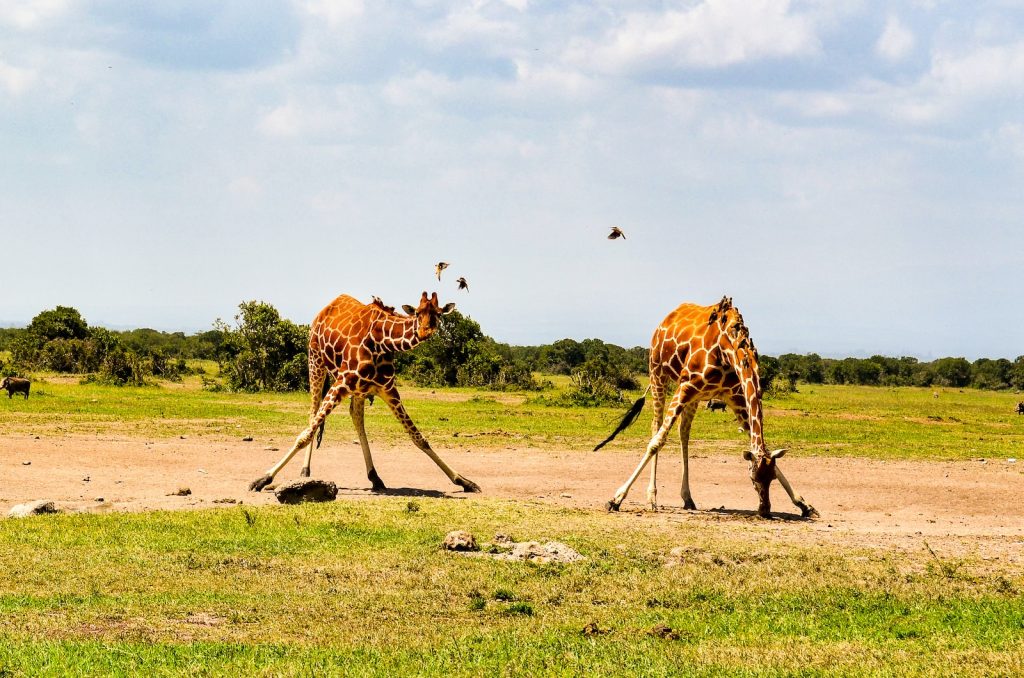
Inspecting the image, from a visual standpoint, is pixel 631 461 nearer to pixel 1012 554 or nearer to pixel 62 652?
pixel 1012 554

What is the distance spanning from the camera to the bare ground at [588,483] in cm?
1497

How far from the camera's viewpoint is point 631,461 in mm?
A: 22875

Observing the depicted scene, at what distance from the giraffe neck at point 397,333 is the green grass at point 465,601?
3.43 metres

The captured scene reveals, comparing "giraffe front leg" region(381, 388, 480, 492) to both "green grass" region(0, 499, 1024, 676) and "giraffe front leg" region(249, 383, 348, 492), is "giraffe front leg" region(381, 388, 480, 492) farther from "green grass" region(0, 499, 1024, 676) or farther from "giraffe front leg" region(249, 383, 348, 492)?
"green grass" region(0, 499, 1024, 676)

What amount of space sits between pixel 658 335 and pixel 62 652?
11168 mm

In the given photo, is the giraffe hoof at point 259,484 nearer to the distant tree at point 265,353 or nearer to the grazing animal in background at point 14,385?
the grazing animal in background at point 14,385

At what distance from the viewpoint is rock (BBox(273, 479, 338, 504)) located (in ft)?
51.0

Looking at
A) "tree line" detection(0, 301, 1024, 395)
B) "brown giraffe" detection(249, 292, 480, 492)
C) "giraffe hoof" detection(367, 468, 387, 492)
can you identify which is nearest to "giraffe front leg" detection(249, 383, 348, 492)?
"brown giraffe" detection(249, 292, 480, 492)

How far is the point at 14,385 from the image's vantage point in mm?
32562

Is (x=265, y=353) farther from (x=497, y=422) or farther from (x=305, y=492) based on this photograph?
(x=305, y=492)

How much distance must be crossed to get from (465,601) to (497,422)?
69.1 feet

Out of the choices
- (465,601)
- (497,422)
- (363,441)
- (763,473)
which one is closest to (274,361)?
(497,422)

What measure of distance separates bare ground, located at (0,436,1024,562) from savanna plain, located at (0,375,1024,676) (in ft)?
0.31

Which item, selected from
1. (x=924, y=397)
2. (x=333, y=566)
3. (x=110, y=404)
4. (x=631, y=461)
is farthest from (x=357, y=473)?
(x=924, y=397)
